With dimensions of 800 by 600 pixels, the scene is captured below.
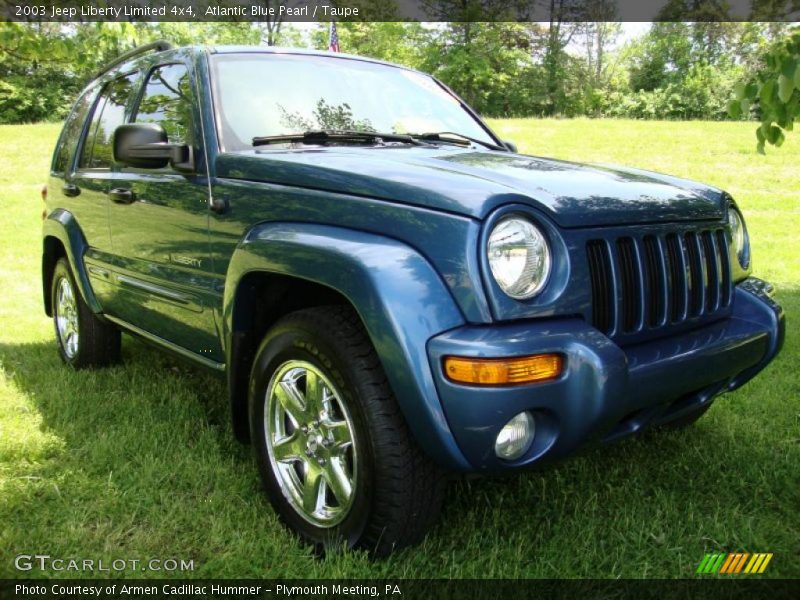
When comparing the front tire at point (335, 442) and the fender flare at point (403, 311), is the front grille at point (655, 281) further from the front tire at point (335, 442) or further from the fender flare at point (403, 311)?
the front tire at point (335, 442)

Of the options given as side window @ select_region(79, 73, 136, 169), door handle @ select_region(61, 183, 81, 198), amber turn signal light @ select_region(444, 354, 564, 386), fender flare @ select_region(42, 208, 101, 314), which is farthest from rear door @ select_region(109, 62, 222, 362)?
amber turn signal light @ select_region(444, 354, 564, 386)

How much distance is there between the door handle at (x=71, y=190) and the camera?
4.09m

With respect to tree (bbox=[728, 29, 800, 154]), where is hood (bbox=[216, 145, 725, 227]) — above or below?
below

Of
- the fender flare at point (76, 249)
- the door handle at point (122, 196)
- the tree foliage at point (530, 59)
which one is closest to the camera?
the door handle at point (122, 196)

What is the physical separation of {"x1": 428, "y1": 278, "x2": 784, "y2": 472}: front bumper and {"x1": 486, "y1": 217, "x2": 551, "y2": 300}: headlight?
4.6 inches

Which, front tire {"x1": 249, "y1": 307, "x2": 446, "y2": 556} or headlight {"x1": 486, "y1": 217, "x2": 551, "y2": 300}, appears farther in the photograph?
front tire {"x1": 249, "y1": 307, "x2": 446, "y2": 556}

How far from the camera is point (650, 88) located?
48219 mm

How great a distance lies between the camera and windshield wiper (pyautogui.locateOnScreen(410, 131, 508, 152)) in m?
3.30

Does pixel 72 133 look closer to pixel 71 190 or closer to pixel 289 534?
pixel 71 190

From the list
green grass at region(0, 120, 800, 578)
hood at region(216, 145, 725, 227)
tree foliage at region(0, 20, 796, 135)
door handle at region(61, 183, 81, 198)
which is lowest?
green grass at region(0, 120, 800, 578)

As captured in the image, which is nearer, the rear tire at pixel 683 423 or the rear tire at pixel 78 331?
the rear tire at pixel 683 423

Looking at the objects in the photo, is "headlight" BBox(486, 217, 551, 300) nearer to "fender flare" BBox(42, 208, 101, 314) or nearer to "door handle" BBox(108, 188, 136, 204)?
"door handle" BBox(108, 188, 136, 204)

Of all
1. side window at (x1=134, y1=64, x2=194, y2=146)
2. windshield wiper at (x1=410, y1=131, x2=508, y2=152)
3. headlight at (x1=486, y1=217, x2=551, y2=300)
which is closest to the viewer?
headlight at (x1=486, y1=217, x2=551, y2=300)

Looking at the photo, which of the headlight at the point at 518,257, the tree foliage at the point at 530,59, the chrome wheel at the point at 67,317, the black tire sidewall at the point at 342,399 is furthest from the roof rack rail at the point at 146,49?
the tree foliage at the point at 530,59
